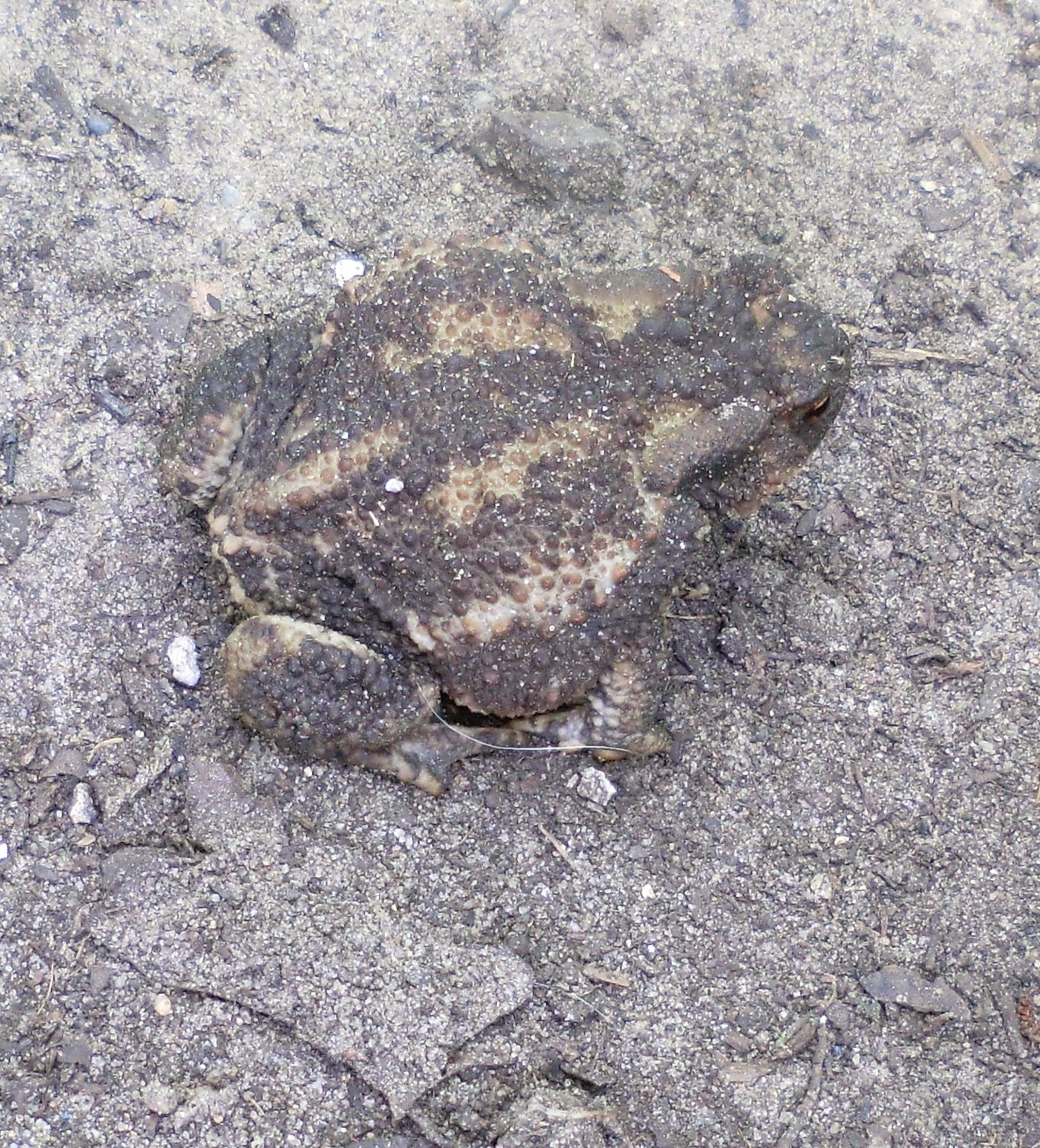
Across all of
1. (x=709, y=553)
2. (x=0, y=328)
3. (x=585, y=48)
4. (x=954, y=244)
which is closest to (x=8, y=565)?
(x=0, y=328)

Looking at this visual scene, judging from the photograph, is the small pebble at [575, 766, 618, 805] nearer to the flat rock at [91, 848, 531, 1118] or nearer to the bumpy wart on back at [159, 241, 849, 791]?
the bumpy wart on back at [159, 241, 849, 791]

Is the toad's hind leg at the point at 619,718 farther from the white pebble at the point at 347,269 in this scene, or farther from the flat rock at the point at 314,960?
the white pebble at the point at 347,269

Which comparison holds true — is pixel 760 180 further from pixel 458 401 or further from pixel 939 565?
pixel 458 401

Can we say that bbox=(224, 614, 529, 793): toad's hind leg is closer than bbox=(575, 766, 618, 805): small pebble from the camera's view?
Yes

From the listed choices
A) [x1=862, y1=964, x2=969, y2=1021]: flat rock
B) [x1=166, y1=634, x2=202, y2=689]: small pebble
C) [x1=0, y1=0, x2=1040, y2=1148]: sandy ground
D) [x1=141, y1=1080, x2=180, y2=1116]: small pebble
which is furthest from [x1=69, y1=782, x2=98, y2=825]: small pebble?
[x1=862, y1=964, x2=969, y2=1021]: flat rock

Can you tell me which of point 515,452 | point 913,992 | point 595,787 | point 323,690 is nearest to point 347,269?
point 515,452

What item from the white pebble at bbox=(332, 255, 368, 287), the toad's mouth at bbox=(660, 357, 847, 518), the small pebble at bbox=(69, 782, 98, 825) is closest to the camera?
the toad's mouth at bbox=(660, 357, 847, 518)

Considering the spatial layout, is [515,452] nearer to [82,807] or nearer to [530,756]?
[530,756]

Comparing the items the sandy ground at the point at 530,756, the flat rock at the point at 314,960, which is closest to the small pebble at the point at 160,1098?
the sandy ground at the point at 530,756

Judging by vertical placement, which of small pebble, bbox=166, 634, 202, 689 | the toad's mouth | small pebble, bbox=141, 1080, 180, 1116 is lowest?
small pebble, bbox=141, 1080, 180, 1116
